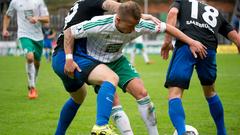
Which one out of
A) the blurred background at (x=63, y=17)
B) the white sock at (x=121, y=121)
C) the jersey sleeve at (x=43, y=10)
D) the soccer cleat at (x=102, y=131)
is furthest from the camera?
the blurred background at (x=63, y=17)

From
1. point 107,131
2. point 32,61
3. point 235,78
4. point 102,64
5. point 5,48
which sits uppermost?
point 102,64

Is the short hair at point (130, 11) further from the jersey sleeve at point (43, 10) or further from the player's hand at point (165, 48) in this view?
the jersey sleeve at point (43, 10)

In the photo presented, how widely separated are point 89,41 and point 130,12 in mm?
944

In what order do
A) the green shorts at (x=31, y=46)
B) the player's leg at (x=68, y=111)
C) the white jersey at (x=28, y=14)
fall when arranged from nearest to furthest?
the player's leg at (x=68, y=111)
the green shorts at (x=31, y=46)
the white jersey at (x=28, y=14)

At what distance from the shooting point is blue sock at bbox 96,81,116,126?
5.92 metres

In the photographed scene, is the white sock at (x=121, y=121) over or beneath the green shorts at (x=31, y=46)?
over

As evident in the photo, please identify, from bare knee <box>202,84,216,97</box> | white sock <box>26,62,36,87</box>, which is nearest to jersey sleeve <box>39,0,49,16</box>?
white sock <box>26,62,36,87</box>

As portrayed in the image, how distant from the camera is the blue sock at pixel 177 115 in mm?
6664

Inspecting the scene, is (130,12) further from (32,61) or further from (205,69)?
(32,61)

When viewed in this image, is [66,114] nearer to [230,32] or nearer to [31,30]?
[230,32]

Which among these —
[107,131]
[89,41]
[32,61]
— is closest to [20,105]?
[32,61]

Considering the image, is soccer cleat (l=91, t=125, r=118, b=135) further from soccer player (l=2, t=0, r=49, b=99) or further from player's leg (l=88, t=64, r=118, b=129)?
soccer player (l=2, t=0, r=49, b=99)

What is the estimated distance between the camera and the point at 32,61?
12883 mm

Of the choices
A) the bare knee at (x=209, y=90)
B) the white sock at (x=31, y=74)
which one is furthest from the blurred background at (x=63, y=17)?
the bare knee at (x=209, y=90)
